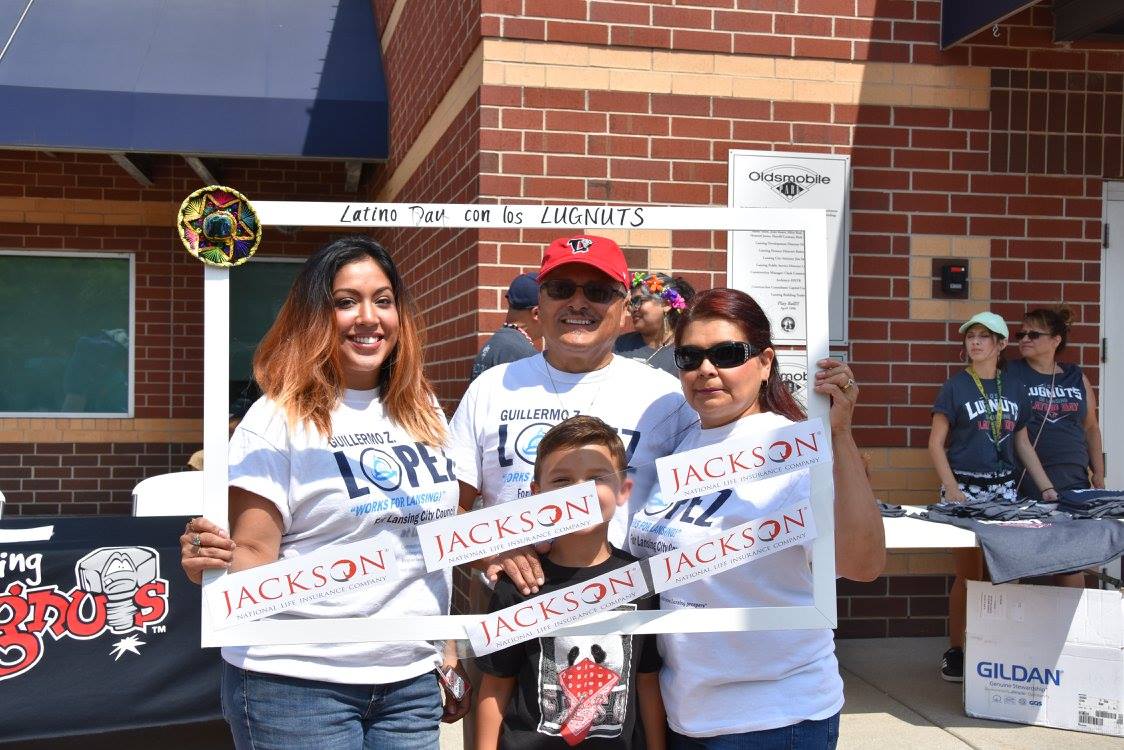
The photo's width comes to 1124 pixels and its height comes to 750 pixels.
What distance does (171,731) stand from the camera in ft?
13.3

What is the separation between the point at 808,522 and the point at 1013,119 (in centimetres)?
454

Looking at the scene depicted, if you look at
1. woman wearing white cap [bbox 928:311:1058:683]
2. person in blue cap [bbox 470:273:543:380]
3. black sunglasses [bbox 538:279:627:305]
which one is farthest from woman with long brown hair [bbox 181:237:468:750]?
woman wearing white cap [bbox 928:311:1058:683]

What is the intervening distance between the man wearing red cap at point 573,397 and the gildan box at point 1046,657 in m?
2.95

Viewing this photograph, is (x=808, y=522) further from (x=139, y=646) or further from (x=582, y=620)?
(x=139, y=646)


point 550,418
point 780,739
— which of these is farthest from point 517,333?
point 780,739

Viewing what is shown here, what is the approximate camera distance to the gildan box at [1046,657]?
446cm

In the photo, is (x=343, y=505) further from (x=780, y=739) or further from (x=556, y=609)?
(x=780, y=739)

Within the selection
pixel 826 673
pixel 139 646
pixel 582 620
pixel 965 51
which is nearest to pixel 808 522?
pixel 826 673

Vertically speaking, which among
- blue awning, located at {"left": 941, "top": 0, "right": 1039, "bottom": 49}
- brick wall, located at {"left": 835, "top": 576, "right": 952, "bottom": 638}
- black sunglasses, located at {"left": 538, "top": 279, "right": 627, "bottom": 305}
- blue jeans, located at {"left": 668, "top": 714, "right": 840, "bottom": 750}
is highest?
blue awning, located at {"left": 941, "top": 0, "right": 1039, "bottom": 49}

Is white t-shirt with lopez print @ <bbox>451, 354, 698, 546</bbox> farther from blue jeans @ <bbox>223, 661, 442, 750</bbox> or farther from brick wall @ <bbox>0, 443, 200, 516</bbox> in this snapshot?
brick wall @ <bbox>0, 443, 200, 516</bbox>

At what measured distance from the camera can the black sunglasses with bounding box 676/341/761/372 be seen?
2.18 m

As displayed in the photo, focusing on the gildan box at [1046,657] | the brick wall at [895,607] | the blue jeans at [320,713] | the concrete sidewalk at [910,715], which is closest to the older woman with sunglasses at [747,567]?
the blue jeans at [320,713]

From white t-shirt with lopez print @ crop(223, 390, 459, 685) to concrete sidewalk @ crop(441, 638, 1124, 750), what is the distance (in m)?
2.35

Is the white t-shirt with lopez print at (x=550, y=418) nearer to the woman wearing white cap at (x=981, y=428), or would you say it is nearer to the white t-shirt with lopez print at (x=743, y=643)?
the white t-shirt with lopez print at (x=743, y=643)
